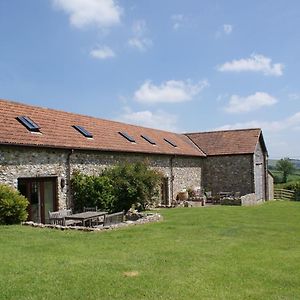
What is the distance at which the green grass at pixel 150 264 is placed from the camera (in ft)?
23.7

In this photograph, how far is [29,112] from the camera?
20312mm

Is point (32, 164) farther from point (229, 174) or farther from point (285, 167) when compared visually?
point (285, 167)

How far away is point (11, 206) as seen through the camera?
14727 millimetres

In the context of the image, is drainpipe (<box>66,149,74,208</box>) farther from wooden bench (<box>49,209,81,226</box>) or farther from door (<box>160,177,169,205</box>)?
door (<box>160,177,169,205</box>)

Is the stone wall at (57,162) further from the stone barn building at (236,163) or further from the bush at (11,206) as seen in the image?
the stone barn building at (236,163)

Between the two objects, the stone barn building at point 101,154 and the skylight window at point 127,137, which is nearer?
the stone barn building at point 101,154

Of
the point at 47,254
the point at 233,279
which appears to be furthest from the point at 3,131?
the point at 233,279

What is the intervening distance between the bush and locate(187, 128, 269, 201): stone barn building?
69.8 ft

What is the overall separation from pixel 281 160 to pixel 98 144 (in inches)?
2186

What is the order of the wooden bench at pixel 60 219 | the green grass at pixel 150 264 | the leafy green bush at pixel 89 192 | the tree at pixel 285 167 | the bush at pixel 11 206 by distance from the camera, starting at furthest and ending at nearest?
the tree at pixel 285 167
the leafy green bush at pixel 89 192
the wooden bench at pixel 60 219
the bush at pixel 11 206
the green grass at pixel 150 264

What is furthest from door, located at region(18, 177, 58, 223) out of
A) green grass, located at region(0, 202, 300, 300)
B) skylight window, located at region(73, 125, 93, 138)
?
skylight window, located at region(73, 125, 93, 138)

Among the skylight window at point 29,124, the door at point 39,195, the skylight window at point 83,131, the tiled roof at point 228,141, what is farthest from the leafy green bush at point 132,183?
the tiled roof at point 228,141

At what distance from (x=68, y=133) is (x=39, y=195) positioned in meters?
4.24

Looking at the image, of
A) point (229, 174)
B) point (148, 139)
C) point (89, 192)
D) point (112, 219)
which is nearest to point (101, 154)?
point (89, 192)
